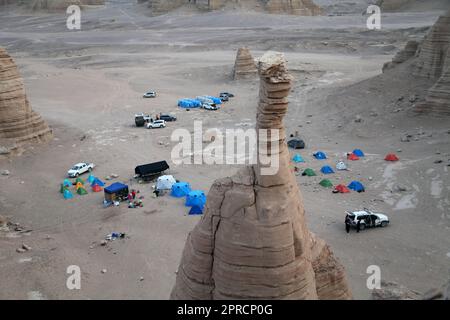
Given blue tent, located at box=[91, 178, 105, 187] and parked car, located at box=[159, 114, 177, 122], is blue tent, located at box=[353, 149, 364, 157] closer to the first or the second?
blue tent, located at box=[91, 178, 105, 187]

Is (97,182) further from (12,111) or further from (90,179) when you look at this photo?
(12,111)

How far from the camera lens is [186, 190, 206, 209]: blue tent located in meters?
19.4

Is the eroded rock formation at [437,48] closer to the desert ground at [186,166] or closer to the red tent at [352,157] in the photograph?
the desert ground at [186,166]

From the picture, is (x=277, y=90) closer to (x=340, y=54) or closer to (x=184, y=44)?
(x=340, y=54)

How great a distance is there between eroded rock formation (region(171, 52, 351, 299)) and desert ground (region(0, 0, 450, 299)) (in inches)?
252

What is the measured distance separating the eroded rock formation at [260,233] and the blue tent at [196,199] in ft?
36.8

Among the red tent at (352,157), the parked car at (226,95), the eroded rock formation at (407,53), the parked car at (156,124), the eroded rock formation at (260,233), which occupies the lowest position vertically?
the red tent at (352,157)

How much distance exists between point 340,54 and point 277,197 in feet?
187

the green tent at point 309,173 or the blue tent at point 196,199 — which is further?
the green tent at point 309,173

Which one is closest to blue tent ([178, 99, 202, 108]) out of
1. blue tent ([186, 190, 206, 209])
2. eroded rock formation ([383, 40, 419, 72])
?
eroded rock formation ([383, 40, 419, 72])

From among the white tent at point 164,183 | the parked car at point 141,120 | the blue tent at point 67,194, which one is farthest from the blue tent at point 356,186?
the parked car at point 141,120

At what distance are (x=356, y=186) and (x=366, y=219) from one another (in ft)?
13.0

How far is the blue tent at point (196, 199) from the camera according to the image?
63.7 feet
